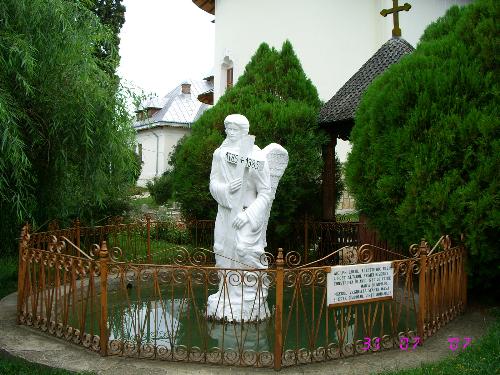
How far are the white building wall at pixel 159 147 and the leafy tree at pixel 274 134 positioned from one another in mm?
24698

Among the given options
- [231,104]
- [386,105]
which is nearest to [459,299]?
[386,105]

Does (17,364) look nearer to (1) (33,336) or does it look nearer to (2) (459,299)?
(1) (33,336)

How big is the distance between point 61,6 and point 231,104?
391cm

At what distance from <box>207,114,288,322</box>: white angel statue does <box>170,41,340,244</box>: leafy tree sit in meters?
2.81

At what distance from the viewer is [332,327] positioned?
6207 mm

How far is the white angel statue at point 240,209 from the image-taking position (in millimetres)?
6191

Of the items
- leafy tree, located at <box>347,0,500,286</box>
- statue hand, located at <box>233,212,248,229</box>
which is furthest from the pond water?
leafy tree, located at <box>347,0,500,286</box>

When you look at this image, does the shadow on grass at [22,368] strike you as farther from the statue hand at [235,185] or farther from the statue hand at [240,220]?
the statue hand at [235,185]

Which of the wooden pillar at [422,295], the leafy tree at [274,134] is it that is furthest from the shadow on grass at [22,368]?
the leafy tree at [274,134]

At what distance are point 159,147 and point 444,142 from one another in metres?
30.5

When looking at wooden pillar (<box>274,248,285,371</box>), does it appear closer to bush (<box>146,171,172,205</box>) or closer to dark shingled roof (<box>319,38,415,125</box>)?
dark shingled roof (<box>319,38,415,125</box>)

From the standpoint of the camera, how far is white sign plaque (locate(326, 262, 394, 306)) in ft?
16.1

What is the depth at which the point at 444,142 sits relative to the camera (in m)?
6.02

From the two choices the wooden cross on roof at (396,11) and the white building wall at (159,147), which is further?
the white building wall at (159,147)
